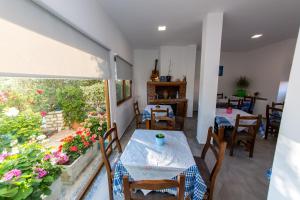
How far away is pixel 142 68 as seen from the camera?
532 centimetres

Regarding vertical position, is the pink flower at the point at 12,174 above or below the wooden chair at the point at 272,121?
above

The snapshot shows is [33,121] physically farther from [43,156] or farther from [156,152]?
[156,152]

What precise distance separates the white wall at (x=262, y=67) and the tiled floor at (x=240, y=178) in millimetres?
3059

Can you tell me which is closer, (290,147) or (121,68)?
(290,147)

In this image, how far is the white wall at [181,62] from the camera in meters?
4.73

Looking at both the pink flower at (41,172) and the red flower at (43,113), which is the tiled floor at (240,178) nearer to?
the pink flower at (41,172)

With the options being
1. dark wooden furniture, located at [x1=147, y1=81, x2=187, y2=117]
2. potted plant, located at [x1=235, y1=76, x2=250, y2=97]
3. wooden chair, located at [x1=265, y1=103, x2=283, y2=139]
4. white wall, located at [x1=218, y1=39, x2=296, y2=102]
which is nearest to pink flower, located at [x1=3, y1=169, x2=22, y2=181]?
dark wooden furniture, located at [x1=147, y1=81, x2=187, y2=117]

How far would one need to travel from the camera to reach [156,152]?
4.16 ft

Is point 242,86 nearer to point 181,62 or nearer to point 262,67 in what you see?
point 262,67

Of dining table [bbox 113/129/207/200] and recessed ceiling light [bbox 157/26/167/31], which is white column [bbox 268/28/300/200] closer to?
dining table [bbox 113/129/207/200]

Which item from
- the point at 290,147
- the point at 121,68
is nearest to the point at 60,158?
the point at 290,147

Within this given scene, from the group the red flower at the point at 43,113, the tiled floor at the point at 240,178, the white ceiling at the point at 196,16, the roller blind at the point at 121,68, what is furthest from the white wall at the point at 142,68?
the red flower at the point at 43,113

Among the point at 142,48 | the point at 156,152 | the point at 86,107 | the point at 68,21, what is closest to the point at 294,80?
the point at 156,152

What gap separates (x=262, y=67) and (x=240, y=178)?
505 cm
